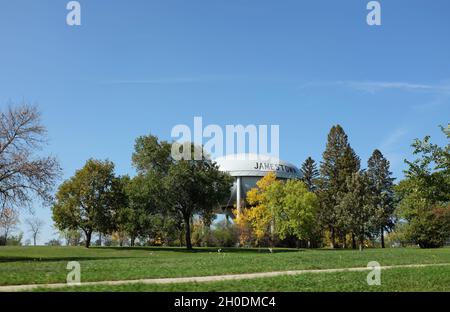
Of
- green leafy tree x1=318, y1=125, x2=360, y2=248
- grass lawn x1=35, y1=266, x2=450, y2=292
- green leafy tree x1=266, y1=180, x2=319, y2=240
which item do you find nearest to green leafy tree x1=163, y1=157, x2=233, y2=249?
green leafy tree x1=266, y1=180, x2=319, y2=240

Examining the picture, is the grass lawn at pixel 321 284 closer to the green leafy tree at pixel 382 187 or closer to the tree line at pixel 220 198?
the tree line at pixel 220 198

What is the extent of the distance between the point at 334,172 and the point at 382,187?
44.3 feet

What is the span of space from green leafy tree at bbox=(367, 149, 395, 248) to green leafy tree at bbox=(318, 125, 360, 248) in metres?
5.34

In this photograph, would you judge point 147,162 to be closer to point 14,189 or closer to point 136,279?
point 14,189

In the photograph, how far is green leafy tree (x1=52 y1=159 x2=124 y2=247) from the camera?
63.8m

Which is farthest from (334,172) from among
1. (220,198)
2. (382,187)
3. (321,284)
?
(321,284)

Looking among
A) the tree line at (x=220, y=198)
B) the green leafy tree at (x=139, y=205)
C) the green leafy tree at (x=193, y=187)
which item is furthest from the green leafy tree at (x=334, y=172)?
the green leafy tree at (x=139, y=205)

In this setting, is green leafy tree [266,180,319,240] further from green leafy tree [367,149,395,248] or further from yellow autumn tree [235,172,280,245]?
green leafy tree [367,149,395,248]

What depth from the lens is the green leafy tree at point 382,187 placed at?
3792 inches

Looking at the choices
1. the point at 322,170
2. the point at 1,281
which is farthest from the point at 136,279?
the point at 322,170
